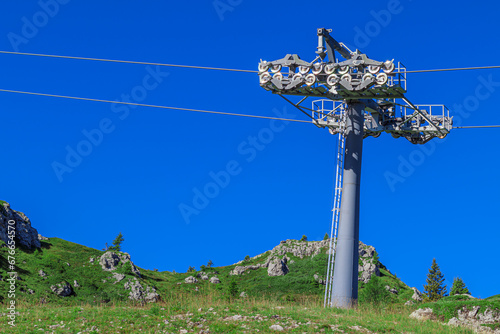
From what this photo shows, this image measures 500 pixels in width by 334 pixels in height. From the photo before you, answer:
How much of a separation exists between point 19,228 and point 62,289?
2203 cm

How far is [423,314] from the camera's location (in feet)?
76.1

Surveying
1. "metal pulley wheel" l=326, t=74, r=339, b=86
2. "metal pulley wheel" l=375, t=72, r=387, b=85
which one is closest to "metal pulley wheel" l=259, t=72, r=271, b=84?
"metal pulley wheel" l=326, t=74, r=339, b=86

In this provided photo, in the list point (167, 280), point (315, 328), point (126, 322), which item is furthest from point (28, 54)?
point (167, 280)

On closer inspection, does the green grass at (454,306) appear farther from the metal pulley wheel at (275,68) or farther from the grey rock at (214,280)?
the grey rock at (214,280)

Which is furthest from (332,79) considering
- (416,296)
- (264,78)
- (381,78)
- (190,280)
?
(190,280)

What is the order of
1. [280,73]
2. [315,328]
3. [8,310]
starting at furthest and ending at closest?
[280,73] < [8,310] < [315,328]

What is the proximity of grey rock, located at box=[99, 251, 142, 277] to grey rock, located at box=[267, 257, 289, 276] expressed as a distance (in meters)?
25.2

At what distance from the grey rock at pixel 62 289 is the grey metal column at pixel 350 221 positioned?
5827cm

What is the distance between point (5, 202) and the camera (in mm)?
97312

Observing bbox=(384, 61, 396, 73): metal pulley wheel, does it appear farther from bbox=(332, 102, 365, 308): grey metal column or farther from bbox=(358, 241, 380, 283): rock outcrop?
bbox=(358, 241, 380, 283): rock outcrop

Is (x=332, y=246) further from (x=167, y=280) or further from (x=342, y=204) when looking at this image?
(x=167, y=280)

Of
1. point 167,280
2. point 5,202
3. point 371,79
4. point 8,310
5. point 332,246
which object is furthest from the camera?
point 167,280

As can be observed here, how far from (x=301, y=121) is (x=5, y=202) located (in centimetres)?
7951

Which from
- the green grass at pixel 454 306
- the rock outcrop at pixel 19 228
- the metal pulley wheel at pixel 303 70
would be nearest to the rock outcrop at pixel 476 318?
the green grass at pixel 454 306
